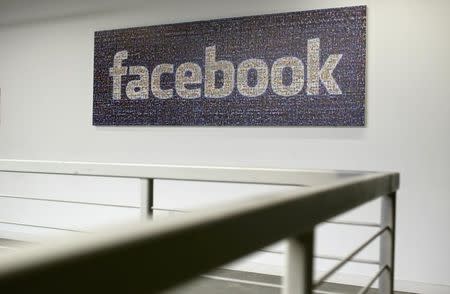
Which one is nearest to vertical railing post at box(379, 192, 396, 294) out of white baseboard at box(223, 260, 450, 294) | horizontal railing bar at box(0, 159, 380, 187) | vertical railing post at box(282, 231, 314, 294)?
horizontal railing bar at box(0, 159, 380, 187)

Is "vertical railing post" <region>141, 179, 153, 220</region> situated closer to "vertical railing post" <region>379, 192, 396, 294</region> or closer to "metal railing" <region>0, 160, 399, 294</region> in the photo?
"vertical railing post" <region>379, 192, 396, 294</region>

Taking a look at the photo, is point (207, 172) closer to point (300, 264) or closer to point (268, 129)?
point (300, 264)

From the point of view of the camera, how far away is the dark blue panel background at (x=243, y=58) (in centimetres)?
287

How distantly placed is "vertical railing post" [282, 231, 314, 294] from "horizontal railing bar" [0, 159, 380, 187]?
297mm

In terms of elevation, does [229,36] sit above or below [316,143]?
above

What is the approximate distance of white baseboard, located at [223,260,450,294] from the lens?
273 cm

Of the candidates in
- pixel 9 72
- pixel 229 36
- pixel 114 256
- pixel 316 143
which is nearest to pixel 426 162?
pixel 316 143

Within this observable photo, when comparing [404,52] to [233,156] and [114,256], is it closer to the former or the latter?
[233,156]

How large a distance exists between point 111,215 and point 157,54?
117cm

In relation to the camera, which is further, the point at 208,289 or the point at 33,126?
the point at 33,126

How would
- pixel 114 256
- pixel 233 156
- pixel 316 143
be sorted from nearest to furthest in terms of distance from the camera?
pixel 114 256 → pixel 316 143 → pixel 233 156

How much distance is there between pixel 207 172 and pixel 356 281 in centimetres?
196

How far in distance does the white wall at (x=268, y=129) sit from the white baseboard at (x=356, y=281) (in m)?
0.03

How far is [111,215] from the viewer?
361 cm
